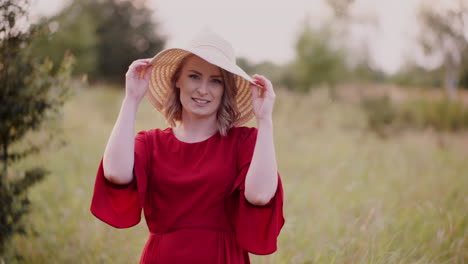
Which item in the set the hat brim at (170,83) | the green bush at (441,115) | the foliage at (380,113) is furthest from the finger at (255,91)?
the green bush at (441,115)

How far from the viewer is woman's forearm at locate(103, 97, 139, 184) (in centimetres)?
164

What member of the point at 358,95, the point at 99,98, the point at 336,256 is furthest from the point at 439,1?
the point at 336,256

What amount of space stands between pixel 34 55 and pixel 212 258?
8.18 ft

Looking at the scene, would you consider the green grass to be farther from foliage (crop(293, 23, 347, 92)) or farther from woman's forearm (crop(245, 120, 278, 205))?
foliage (crop(293, 23, 347, 92))

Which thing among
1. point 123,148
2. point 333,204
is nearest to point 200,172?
point 123,148

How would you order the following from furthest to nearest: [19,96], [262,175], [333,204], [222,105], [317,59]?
[317,59] → [333,204] → [19,96] → [222,105] → [262,175]

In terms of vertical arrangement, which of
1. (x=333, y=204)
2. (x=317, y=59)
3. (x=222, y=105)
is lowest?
(x=333, y=204)

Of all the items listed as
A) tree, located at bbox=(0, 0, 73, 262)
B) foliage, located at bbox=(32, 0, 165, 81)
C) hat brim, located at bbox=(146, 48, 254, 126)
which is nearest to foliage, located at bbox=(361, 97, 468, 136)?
tree, located at bbox=(0, 0, 73, 262)

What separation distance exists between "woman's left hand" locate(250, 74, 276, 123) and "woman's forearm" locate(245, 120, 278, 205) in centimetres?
8

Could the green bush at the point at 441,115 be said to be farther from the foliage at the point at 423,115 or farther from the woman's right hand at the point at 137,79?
the woman's right hand at the point at 137,79

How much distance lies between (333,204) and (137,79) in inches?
138

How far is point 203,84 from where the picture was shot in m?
1.82

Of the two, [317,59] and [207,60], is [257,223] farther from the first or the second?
[317,59]

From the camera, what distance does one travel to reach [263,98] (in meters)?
1.68
